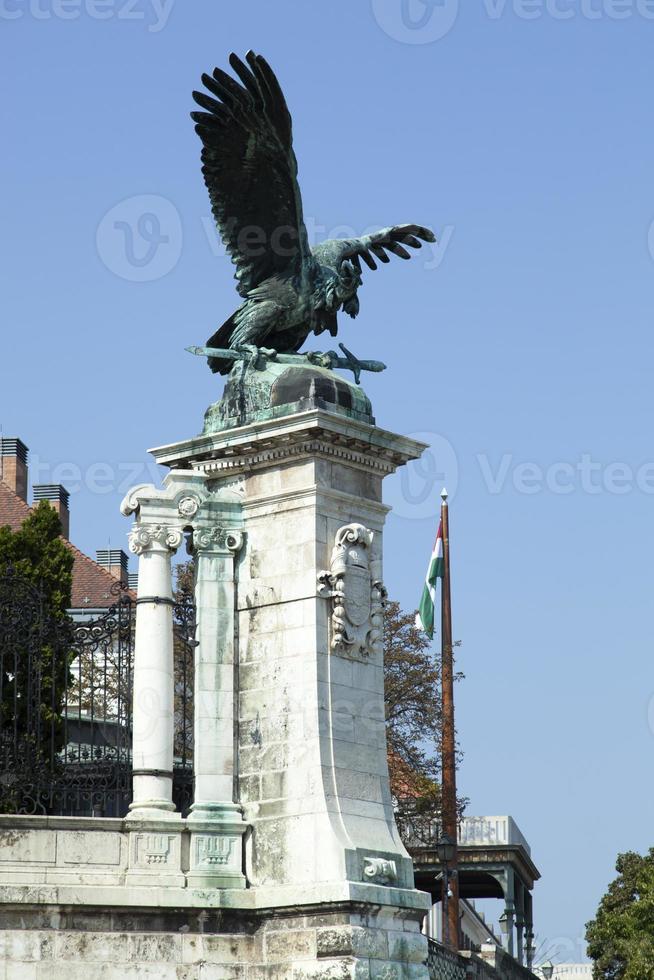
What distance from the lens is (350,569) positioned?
1594cm

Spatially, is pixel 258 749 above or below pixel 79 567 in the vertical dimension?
below

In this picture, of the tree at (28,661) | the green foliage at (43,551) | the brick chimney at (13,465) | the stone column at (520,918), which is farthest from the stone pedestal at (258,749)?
the brick chimney at (13,465)

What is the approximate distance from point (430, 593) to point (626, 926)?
9.77m

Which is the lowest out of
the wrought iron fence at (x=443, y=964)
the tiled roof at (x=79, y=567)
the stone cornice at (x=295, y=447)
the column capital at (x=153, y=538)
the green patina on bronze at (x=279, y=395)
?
the wrought iron fence at (x=443, y=964)

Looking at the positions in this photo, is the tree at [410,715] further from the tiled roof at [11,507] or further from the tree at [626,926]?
the tiled roof at [11,507]

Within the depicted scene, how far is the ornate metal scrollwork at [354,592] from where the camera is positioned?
15781mm

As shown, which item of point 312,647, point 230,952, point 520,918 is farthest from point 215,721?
point 520,918

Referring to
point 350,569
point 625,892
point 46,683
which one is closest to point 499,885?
point 625,892

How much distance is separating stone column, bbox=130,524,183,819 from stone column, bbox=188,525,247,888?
1.01ft

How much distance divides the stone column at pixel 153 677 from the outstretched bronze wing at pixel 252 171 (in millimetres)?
2927

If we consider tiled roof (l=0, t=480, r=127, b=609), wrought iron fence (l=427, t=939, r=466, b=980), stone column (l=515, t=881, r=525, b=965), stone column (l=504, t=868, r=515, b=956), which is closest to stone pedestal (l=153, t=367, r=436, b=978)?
wrought iron fence (l=427, t=939, r=466, b=980)

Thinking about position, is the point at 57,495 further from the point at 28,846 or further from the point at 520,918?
the point at 28,846

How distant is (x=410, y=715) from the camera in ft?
115

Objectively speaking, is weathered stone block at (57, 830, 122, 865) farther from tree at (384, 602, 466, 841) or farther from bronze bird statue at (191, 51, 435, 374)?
tree at (384, 602, 466, 841)
